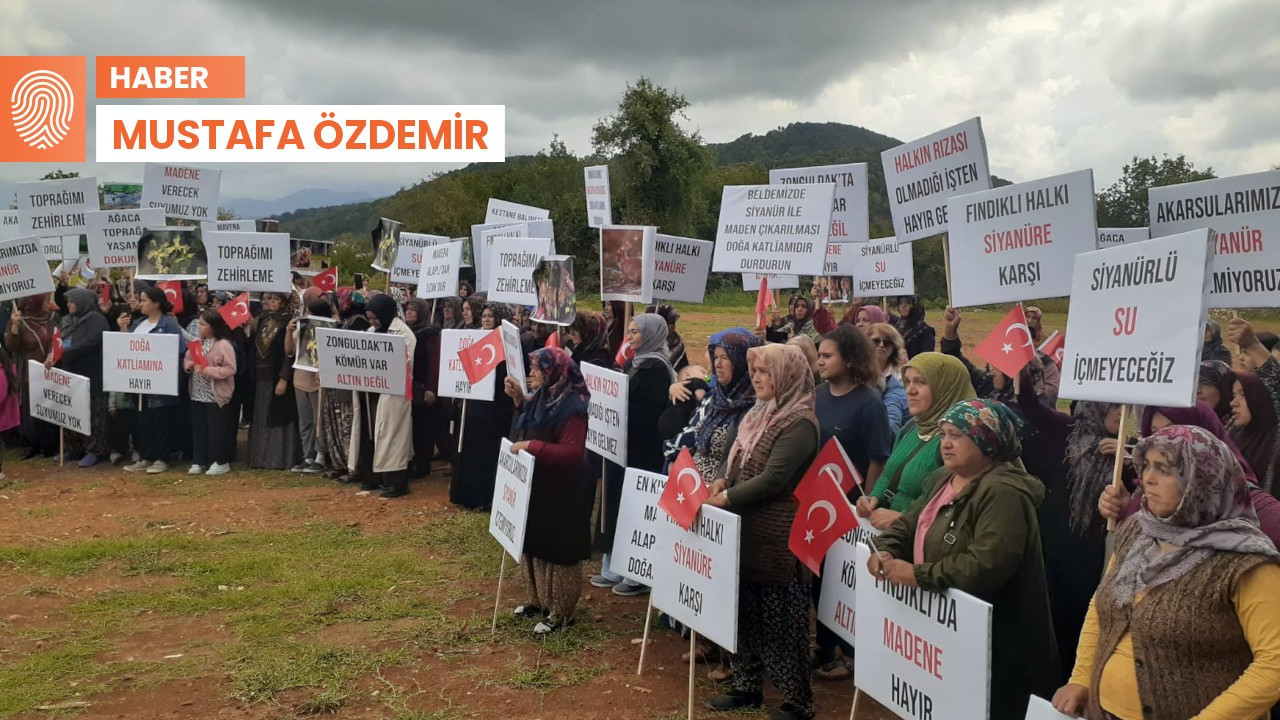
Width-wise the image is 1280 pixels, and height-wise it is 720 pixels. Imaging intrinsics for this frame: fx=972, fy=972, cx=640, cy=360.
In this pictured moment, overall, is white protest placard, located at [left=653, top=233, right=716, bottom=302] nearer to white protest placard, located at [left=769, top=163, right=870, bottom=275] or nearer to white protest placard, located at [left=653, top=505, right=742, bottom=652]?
white protest placard, located at [left=769, top=163, right=870, bottom=275]

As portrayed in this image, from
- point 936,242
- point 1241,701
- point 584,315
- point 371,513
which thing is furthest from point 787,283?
point 936,242

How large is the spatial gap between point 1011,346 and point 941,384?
0.88 m

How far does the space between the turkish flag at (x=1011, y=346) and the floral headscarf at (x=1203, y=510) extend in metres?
2.16

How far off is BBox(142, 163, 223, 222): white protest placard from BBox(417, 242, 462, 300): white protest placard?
5695 millimetres

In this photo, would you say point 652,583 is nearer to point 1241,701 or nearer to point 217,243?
point 1241,701

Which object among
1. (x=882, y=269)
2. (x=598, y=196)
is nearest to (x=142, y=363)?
(x=598, y=196)

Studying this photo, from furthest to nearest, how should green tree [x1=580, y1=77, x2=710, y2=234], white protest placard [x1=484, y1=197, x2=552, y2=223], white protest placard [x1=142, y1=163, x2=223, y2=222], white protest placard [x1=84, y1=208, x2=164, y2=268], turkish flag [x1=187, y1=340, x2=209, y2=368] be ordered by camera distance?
1. green tree [x1=580, y1=77, x2=710, y2=234]
2. white protest placard [x1=142, y1=163, x2=223, y2=222]
3. white protest placard [x1=84, y1=208, x2=164, y2=268]
4. white protest placard [x1=484, y1=197, x2=552, y2=223]
5. turkish flag [x1=187, y1=340, x2=209, y2=368]

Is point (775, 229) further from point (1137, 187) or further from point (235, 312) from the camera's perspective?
point (1137, 187)

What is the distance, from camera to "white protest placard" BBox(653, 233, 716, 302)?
31.7ft

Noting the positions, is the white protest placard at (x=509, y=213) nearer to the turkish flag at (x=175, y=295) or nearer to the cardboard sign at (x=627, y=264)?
the turkish flag at (x=175, y=295)

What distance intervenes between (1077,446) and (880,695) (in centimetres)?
177

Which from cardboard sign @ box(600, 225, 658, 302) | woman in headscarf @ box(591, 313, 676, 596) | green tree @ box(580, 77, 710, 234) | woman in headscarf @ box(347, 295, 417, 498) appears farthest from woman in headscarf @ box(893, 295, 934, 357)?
green tree @ box(580, 77, 710, 234)

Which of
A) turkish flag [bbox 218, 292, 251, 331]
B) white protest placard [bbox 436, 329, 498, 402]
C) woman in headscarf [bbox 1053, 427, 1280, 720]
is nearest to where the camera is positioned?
woman in headscarf [bbox 1053, 427, 1280, 720]

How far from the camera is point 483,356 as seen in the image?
831 cm
